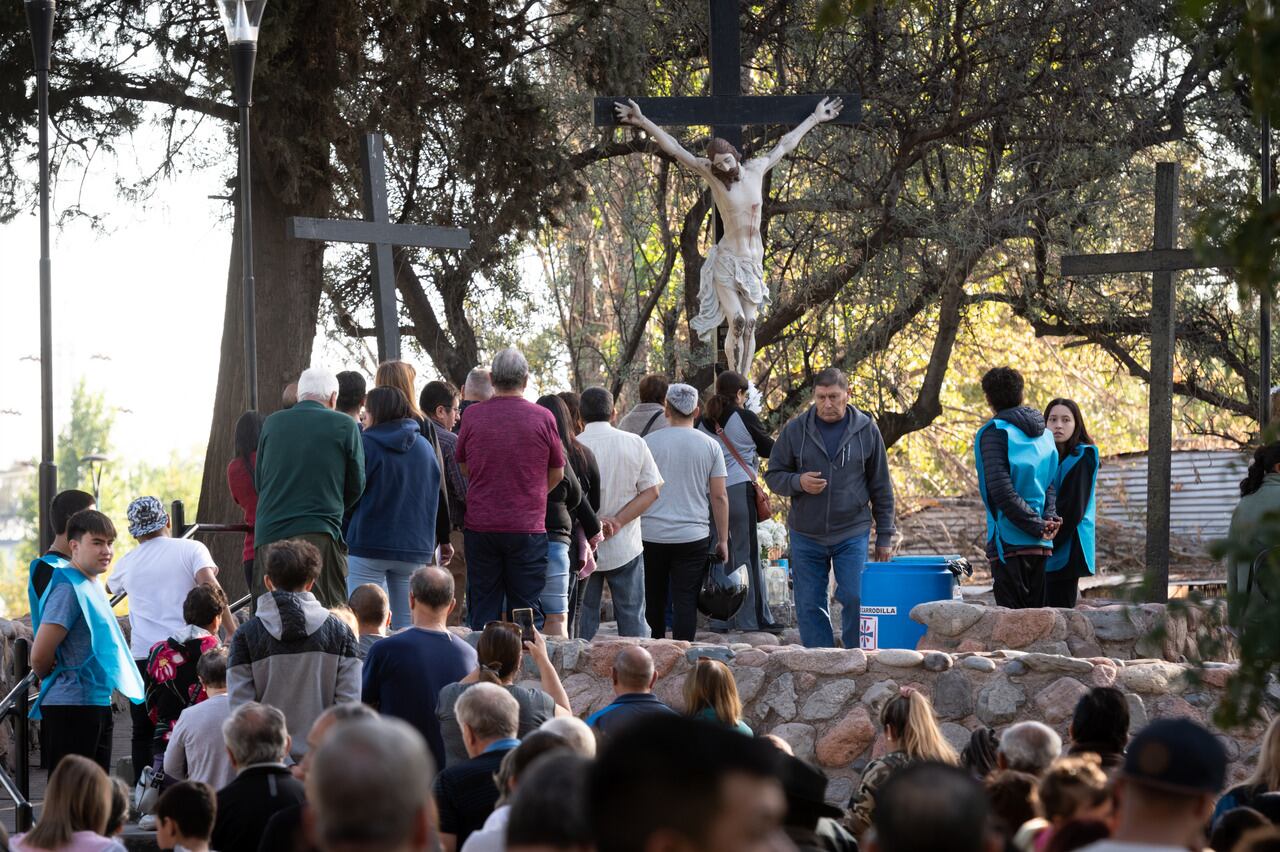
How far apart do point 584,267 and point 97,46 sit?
619cm

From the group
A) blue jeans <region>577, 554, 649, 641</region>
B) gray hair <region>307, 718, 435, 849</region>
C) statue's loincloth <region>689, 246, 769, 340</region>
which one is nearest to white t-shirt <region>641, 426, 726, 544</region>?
blue jeans <region>577, 554, 649, 641</region>

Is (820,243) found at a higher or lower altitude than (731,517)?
higher

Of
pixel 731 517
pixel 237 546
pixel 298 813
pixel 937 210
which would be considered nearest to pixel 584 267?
pixel 937 210

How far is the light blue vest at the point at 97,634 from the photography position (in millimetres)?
6531

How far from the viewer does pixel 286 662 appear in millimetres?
5668

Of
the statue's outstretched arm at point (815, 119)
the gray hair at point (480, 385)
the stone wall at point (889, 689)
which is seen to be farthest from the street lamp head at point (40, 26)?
the stone wall at point (889, 689)

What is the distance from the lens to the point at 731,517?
938 cm

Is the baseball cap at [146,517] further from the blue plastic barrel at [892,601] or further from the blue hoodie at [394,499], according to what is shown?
the blue plastic barrel at [892,601]

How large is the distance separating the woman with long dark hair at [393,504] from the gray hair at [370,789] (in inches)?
202

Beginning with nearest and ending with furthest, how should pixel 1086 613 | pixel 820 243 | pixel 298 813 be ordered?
pixel 298 813, pixel 1086 613, pixel 820 243

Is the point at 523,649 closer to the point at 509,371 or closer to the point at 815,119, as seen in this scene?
the point at 509,371

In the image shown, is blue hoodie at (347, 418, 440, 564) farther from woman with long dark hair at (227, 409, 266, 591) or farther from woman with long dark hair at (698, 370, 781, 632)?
woman with long dark hair at (698, 370, 781, 632)

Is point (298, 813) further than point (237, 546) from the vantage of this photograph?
No

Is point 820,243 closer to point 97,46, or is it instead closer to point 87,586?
point 97,46
